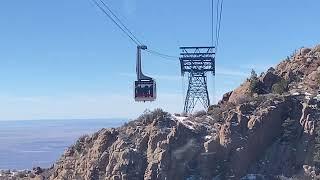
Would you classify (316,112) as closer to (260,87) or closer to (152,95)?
(260,87)

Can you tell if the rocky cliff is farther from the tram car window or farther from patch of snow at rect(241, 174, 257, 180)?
the tram car window

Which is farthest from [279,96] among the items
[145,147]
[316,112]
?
[145,147]

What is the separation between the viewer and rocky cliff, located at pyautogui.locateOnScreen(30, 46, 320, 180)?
38.6m

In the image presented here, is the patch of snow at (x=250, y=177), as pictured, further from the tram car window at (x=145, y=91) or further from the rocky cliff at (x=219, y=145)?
the tram car window at (x=145, y=91)

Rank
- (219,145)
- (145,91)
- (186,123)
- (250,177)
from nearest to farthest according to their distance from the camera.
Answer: (250,177)
(219,145)
(186,123)
(145,91)

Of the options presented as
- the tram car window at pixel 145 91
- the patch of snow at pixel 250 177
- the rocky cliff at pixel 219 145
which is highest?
the tram car window at pixel 145 91

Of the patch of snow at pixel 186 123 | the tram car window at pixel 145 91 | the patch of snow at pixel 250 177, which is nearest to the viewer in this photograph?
the patch of snow at pixel 250 177

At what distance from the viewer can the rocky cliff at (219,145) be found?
3856 cm

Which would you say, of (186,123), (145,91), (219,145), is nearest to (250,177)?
(219,145)

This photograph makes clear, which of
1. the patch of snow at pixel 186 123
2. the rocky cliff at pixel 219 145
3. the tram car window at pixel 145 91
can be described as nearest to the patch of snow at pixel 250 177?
the rocky cliff at pixel 219 145

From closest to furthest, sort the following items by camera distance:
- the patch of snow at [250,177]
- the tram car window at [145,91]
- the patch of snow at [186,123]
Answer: the patch of snow at [250,177], the patch of snow at [186,123], the tram car window at [145,91]

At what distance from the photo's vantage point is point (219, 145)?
39.2m

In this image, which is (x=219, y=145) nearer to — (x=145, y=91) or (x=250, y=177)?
(x=250, y=177)

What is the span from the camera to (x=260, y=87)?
46.9 metres
